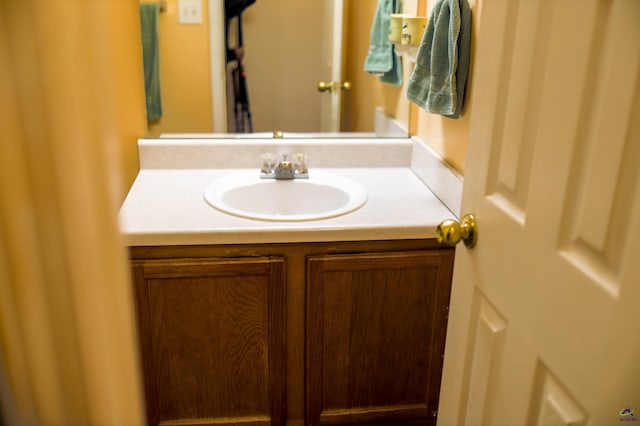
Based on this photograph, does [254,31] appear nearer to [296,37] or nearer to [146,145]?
[296,37]

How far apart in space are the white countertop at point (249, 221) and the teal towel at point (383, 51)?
0.45 m

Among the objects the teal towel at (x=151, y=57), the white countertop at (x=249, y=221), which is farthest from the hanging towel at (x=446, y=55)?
the teal towel at (x=151, y=57)

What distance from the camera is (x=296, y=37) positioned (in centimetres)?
201

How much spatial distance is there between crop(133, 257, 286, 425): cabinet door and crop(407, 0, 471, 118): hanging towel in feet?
2.14

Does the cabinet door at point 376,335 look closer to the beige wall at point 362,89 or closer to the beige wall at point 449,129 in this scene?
the beige wall at point 449,129

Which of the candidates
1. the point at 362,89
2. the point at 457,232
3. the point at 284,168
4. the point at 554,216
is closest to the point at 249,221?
the point at 284,168

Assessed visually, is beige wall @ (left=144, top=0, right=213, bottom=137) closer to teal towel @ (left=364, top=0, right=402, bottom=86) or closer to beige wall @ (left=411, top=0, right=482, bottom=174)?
teal towel @ (left=364, top=0, right=402, bottom=86)

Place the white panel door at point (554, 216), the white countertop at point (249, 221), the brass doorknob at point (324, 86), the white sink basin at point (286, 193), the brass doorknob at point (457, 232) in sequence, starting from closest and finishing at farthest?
the white panel door at point (554, 216), the brass doorknob at point (457, 232), the white countertop at point (249, 221), the white sink basin at point (286, 193), the brass doorknob at point (324, 86)

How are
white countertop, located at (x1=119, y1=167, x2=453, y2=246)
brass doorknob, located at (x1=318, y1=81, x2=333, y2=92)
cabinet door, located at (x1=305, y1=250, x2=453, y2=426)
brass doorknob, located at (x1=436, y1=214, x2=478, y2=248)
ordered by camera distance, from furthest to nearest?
brass doorknob, located at (x1=318, y1=81, x2=333, y2=92) < cabinet door, located at (x1=305, y1=250, x2=453, y2=426) < white countertop, located at (x1=119, y1=167, x2=453, y2=246) < brass doorknob, located at (x1=436, y1=214, x2=478, y2=248)

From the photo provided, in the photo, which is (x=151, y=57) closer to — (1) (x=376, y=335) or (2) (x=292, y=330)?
(2) (x=292, y=330)

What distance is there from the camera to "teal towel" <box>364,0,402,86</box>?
1961 mm

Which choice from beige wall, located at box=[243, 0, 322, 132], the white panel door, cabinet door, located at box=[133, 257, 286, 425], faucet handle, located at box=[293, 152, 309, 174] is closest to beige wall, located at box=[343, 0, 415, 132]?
beige wall, located at box=[243, 0, 322, 132]

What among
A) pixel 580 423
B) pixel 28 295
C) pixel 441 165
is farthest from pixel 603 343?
pixel 441 165

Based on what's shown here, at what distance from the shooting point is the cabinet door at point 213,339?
61.5 inches
